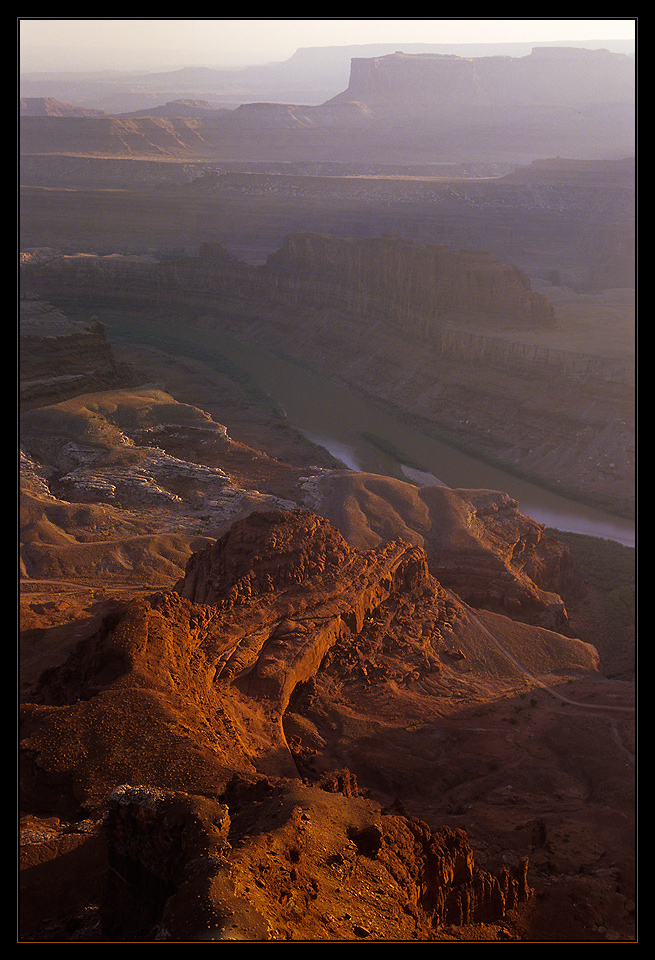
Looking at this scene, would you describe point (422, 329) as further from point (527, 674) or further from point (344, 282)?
point (527, 674)

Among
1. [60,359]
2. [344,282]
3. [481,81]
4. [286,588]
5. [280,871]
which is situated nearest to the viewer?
[280,871]

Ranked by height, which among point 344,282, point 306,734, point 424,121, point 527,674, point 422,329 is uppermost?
point 424,121

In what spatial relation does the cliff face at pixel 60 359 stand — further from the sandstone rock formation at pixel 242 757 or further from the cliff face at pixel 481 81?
the cliff face at pixel 481 81

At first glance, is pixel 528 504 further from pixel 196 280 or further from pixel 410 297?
pixel 196 280

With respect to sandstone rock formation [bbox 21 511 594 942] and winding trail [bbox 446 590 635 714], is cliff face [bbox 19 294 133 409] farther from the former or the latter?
winding trail [bbox 446 590 635 714]

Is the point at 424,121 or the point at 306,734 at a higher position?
the point at 424,121

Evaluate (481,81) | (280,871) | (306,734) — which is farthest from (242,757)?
(481,81)
